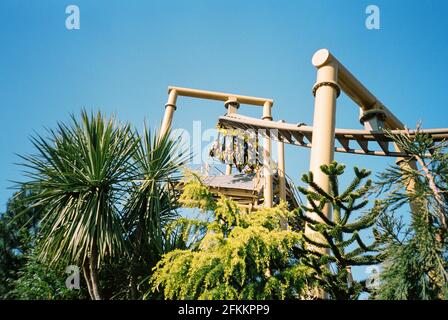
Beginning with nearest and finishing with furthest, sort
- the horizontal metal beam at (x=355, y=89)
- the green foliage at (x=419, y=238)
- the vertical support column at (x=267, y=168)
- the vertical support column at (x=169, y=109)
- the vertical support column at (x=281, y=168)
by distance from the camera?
the green foliage at (x=419, y=238)
the horizontal metal beam at (x=355, y=89)
the vertical support column at (x=267, y=168)
the vertical support column at (x=281, y=168)
the vertical support column at (x=169, y=109)

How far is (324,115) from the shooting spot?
7.09 m

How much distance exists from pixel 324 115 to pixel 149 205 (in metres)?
3.56

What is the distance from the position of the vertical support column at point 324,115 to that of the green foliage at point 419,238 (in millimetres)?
2170

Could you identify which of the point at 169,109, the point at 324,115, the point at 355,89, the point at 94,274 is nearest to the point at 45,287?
the point at 94,274

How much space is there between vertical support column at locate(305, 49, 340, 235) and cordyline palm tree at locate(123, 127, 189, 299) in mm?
2802

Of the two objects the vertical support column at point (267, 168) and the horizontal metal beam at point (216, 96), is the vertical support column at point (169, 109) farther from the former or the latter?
the vertical support column at point (267, 168)

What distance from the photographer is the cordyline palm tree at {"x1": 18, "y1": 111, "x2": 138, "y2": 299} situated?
657 cm

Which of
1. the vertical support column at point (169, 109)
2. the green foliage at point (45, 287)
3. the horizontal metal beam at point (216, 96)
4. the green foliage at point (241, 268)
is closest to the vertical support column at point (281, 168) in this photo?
the horizontal metal beam at point (216, 96)

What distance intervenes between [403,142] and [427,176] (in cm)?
51

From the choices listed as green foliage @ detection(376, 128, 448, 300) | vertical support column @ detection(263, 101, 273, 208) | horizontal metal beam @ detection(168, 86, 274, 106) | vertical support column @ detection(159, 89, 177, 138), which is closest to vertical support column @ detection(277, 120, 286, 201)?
vertical support column @ detection(263, 101, 273, 208)

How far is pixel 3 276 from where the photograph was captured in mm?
12680

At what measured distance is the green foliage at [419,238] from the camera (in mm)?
3529

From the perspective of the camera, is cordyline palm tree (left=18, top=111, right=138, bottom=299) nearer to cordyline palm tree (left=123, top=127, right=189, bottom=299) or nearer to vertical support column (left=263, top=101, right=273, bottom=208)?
cordyline palm tree (left=123, top=127, right=189, bottom=299)

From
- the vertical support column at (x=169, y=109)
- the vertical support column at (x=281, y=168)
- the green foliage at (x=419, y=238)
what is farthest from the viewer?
the vertical support column at (x=169, y=109)
